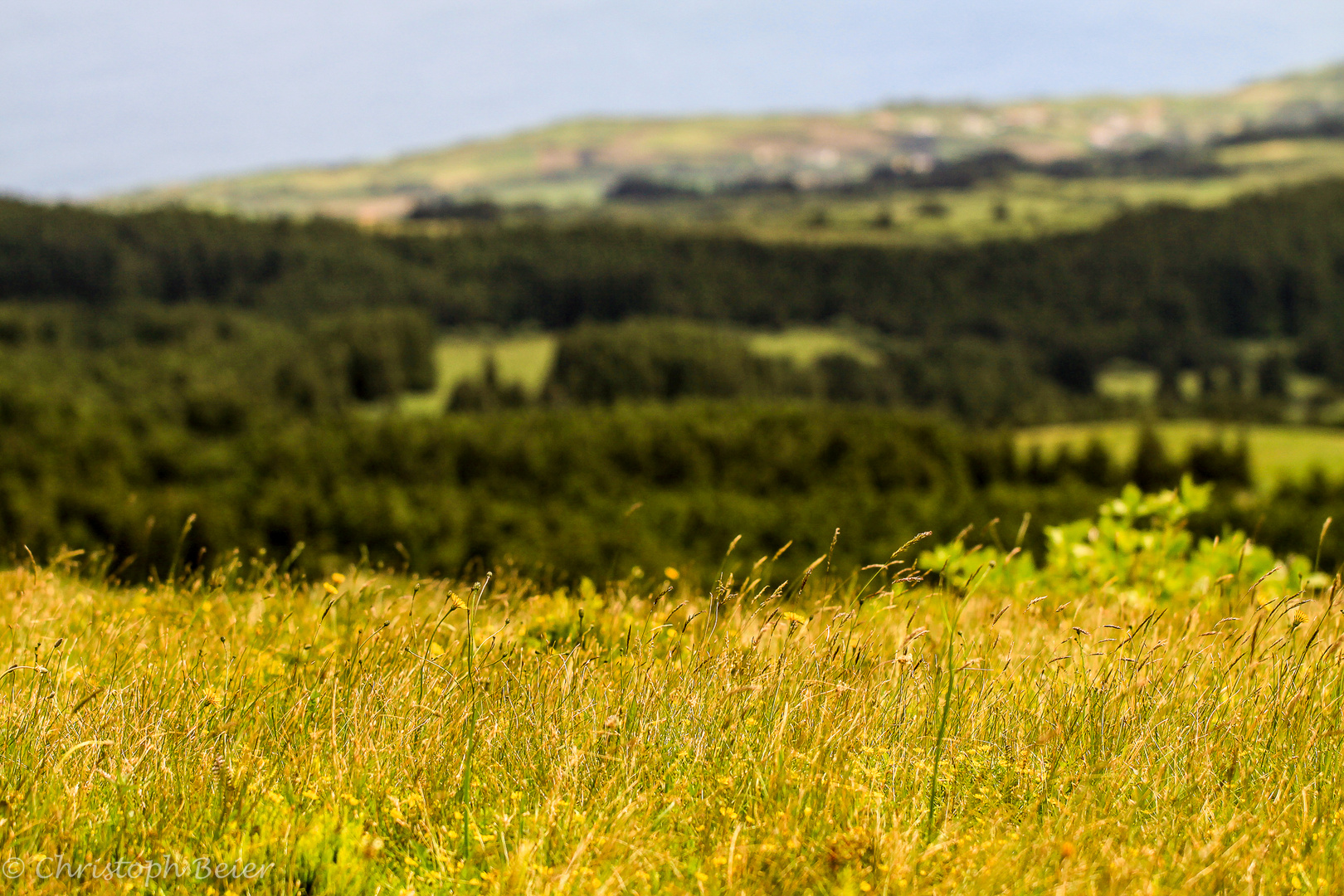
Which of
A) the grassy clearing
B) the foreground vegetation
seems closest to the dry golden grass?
the foreground vegetation

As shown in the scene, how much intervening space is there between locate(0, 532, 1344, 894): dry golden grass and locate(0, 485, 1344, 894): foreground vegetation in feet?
0.05

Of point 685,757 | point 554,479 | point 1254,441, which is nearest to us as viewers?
point 685,757

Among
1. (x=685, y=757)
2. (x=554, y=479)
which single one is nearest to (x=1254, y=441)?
(x=554, y=479)

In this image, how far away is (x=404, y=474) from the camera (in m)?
158

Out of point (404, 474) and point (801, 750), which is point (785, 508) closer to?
point (404, 474)

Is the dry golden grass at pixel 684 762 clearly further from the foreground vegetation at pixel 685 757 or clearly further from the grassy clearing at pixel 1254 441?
the grassy clearing at pixel 1254 441

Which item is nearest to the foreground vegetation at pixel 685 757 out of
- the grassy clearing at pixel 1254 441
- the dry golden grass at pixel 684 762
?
the dry golden grass at pixel 684 762

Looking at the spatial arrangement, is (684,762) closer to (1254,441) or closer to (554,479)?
(554,479)

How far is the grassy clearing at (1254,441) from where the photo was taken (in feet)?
465

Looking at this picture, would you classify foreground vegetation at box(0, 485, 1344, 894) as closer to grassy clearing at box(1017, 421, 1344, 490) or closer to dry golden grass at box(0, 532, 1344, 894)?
dry golden grass at box(0, 532, 1344, 894)

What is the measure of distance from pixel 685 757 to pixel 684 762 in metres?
0.02

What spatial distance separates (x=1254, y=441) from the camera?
535 ft

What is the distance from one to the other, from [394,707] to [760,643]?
219 centimetres

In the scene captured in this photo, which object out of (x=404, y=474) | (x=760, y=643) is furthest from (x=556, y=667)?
(x=404, y=474)
